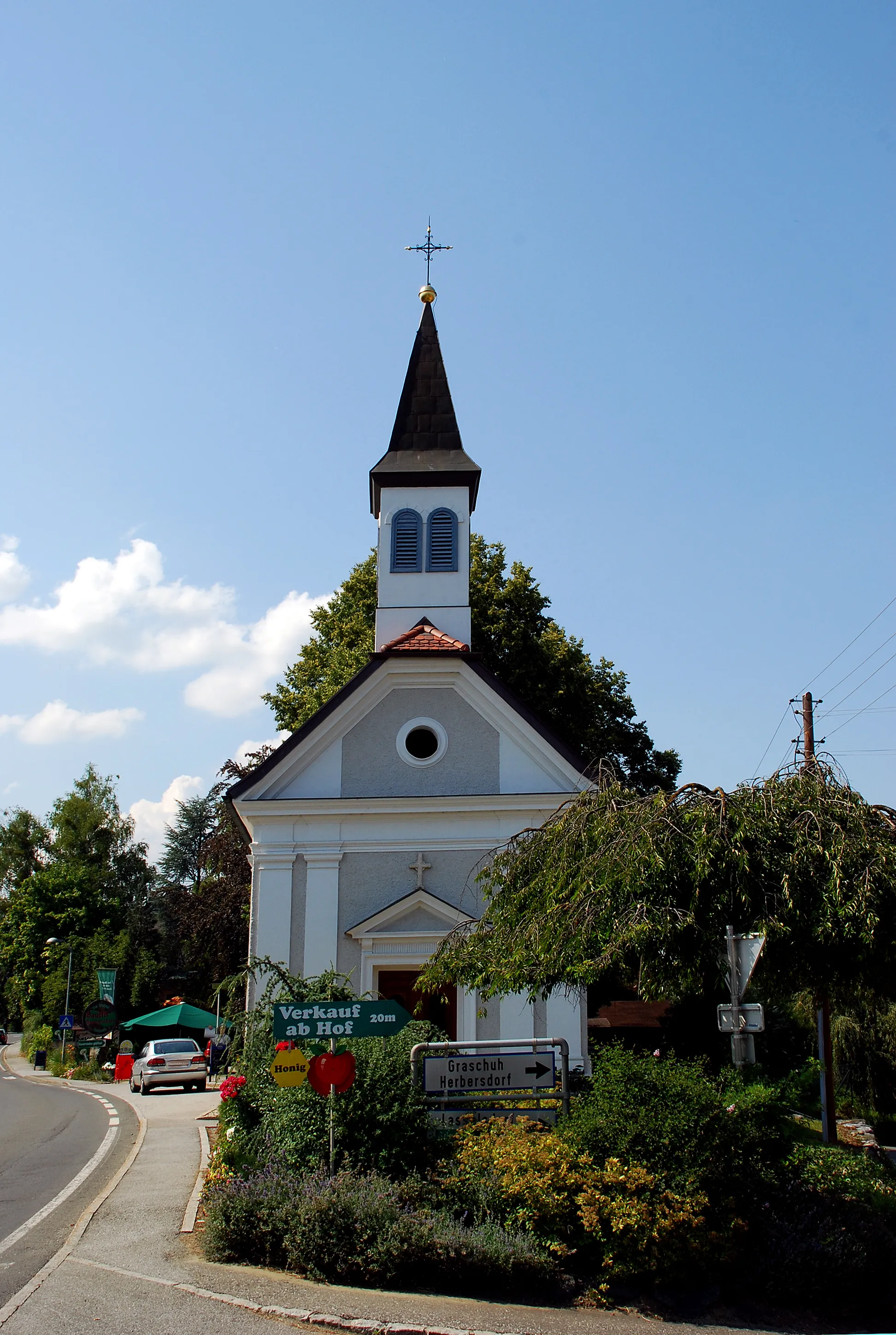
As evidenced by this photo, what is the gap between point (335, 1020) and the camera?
32.9 feet

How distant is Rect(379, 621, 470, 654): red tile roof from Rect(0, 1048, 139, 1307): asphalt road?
9025 millimetres

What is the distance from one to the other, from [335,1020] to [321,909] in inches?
285

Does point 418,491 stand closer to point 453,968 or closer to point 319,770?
point 319,770

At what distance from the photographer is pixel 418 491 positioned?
2122 centimetres

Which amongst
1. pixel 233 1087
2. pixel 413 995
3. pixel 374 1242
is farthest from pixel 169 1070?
pixel 374 1242

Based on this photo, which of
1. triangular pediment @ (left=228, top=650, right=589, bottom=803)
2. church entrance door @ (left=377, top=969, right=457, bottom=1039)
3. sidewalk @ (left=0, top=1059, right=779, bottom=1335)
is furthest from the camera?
triangular pediment @ (left=228, top=650, right=589, bottom=803)

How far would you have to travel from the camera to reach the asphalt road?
9219mm

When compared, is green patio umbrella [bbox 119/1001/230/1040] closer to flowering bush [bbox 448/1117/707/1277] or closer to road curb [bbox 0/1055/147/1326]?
road curb [bbox 0/1055/147/1326]

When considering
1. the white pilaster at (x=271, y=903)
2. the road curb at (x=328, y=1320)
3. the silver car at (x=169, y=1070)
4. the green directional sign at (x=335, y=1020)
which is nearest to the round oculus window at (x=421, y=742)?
the white pilaster at (x=271, y=903)

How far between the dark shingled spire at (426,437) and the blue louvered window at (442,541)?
65cm

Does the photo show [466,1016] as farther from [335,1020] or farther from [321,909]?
A: [335,1020]

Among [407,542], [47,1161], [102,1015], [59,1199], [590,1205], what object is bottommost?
[47,1161]

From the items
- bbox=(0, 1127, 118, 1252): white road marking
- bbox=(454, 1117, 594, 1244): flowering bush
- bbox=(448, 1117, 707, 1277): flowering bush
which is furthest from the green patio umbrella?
bbox=(448, 1117, 707, 1277): flowering bush

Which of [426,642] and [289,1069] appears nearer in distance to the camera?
[289,1069]
